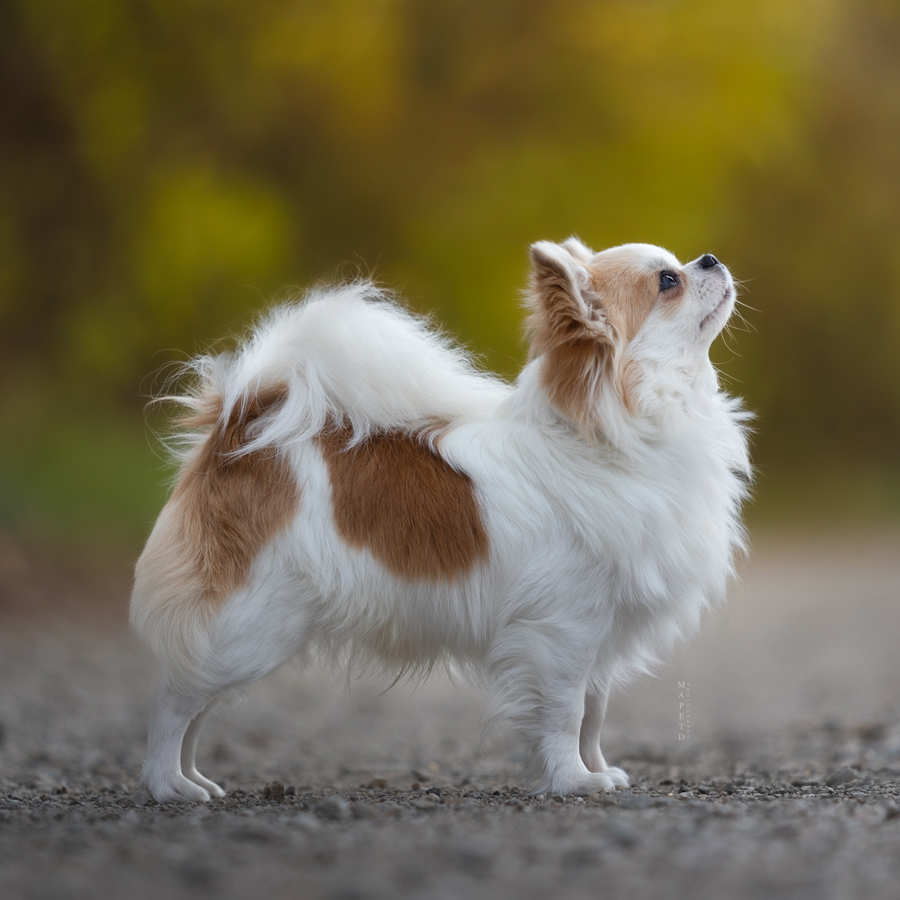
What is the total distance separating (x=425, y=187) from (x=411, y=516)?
48.0 feet

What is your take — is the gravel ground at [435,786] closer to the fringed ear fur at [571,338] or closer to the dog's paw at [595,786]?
the dog's paw at [595,786]

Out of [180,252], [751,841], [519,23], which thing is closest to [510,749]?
[751,841]

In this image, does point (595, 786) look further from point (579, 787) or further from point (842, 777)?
point (842, 777)

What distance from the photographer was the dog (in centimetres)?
391

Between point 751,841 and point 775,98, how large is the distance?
1917 centimetres

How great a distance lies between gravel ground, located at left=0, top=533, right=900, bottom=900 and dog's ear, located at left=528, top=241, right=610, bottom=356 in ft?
5.60

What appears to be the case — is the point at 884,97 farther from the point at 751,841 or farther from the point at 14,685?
the point at 751,841

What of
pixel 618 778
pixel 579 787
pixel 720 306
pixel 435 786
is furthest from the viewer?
pixel 435 786

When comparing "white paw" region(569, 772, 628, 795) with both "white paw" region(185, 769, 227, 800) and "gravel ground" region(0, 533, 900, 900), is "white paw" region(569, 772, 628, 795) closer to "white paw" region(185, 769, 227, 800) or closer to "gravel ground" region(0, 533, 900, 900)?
"gravel ground" region(0, 533, 900, 900)

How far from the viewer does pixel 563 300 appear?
158 inches

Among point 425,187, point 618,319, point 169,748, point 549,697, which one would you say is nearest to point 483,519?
point 549,697

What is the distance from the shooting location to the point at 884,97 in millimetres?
24453

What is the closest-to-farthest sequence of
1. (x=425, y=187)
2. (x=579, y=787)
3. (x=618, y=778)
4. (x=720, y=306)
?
1. (x=579, y=787)
2. (x=618, y=778)
3. (x=720, y=306)
4. (x=425, y=187)

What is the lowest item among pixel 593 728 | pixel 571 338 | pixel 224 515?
→ pixel 593 728
